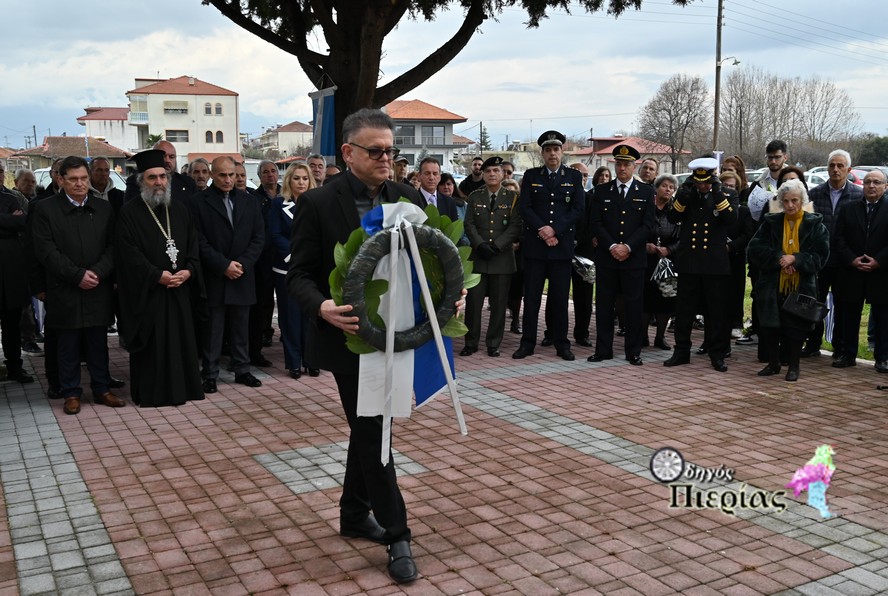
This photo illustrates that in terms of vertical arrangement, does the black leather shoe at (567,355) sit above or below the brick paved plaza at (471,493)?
above

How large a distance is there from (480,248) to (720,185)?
108 inches

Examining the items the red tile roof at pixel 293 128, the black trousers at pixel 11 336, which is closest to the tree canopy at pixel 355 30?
the black trousers at pixel 11 336

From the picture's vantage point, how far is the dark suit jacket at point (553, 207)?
32.2ft

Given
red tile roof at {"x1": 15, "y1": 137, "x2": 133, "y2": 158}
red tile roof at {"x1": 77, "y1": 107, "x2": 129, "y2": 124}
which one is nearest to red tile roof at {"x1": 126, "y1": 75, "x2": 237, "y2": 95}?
red tile roof at {"x1": 15, "y1": 137, "x2": 133, "y2": 158}

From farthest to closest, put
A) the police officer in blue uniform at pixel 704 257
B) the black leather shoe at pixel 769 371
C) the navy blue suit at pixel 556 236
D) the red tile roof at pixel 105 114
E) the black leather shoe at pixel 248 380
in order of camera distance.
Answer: the red tile roof at pixel 105 114 → the navy blue suit at pixel 556 236 → the police officer in blue uniform at pixel 704 257 → the black leather shoe at pixel 769 371 → the black leather shoe at pixel 248 380

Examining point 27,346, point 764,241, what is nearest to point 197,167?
point 27,346

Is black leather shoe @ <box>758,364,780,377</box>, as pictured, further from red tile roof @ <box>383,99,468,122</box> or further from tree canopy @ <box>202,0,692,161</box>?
red tile roof @ <box>383,99,468,122</box>

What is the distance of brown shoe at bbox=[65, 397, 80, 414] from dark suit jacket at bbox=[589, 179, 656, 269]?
5582 millimetres

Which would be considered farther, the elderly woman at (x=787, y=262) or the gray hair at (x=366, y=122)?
the elderly woman at (x=787, y=262)

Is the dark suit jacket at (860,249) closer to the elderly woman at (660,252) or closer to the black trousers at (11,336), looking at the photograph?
the elderly woman at (660,252)

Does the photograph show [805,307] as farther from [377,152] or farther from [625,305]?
[377,152]

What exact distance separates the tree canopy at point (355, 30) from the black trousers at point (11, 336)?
4838mm

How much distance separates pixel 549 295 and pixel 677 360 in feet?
5.29

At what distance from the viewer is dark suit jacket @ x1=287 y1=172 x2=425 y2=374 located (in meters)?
4.22
